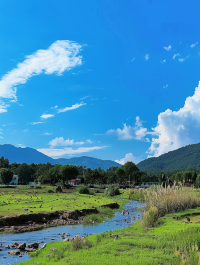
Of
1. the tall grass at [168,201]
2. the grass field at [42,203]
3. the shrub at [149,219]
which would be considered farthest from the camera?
the grass field at [42,203]

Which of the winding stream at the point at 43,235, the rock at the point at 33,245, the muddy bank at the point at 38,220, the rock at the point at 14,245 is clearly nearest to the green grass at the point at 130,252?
the rock at the point at 33,245

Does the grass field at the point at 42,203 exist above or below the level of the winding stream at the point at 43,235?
above

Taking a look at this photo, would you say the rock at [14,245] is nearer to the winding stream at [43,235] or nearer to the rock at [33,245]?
the winding stream at [43,235]

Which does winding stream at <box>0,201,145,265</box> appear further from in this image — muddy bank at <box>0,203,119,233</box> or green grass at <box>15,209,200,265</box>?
green grass at <box>15,209,200,265</box>

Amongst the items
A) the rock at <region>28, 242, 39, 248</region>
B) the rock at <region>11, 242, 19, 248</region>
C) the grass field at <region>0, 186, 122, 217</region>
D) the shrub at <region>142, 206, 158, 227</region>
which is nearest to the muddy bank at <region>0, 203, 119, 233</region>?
the grass field at <region>0, 186, 122, 217</region>

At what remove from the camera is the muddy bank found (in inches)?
1066

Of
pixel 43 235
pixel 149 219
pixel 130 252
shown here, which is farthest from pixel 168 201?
pixel 130 252

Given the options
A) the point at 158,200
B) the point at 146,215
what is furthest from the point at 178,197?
the point at 146,215

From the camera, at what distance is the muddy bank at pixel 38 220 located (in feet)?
88.8

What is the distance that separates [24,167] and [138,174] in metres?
65.7

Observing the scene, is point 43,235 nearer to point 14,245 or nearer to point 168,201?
point 14,245

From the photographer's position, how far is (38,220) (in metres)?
31.0

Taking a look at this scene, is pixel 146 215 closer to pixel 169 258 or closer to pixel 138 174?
pixel 169 258

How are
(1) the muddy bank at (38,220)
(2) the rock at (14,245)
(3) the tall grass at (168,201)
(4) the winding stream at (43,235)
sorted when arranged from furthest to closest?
(3) the tall grass at (168,201) < (1) the muddy bank at (38,220) < (2) the rock at (14,245) < (4) the winding stream at (43,235)
